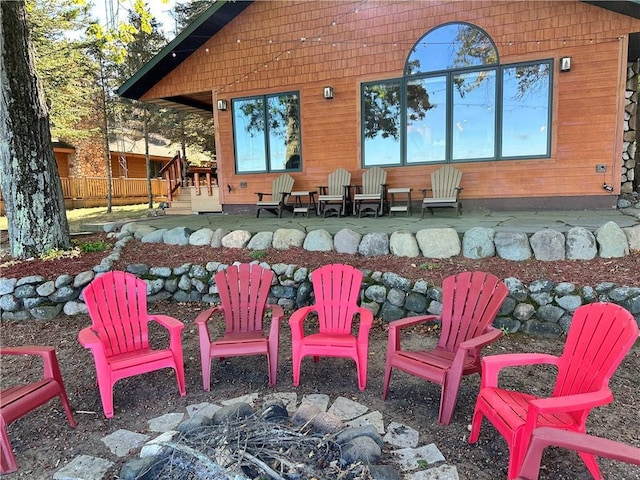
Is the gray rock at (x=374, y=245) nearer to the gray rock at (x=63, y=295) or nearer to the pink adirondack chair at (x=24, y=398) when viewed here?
the pink adirondack chair at (x=24, y=398)

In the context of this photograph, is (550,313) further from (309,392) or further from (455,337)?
(309,392)

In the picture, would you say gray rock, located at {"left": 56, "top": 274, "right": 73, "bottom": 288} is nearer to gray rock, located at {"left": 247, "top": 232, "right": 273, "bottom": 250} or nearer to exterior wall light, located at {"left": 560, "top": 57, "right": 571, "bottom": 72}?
gray rock, located at {"left": 247, "top": 232, "right": 273, "bottom": 250}

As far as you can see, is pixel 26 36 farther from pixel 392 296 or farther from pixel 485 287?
pixel 485 287

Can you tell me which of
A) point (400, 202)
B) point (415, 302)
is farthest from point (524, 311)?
point (400, 202)

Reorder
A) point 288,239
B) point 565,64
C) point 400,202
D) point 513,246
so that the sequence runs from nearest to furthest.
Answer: point 513,246 < point 288,239 < point 565,64 < point 400,202

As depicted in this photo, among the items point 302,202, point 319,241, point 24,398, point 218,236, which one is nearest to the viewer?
point 24,398

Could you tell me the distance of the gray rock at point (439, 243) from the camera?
4.30 m

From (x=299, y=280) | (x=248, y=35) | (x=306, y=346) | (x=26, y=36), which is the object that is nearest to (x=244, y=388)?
(x=306, y=346)

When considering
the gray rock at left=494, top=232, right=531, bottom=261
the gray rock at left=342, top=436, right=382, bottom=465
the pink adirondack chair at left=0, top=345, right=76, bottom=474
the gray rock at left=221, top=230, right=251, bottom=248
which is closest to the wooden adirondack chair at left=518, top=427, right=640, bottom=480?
the gray rock at left=342, top=436, right=382, bottom=465

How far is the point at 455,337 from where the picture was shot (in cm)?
269

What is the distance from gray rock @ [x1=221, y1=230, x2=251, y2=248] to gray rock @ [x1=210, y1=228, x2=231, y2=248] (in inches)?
2.5

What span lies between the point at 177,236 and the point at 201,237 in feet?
1.18

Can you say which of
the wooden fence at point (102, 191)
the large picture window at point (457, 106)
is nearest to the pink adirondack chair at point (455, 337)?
the large picture window at point (457, 106)

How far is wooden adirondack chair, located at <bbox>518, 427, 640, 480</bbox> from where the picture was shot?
1.32 m
